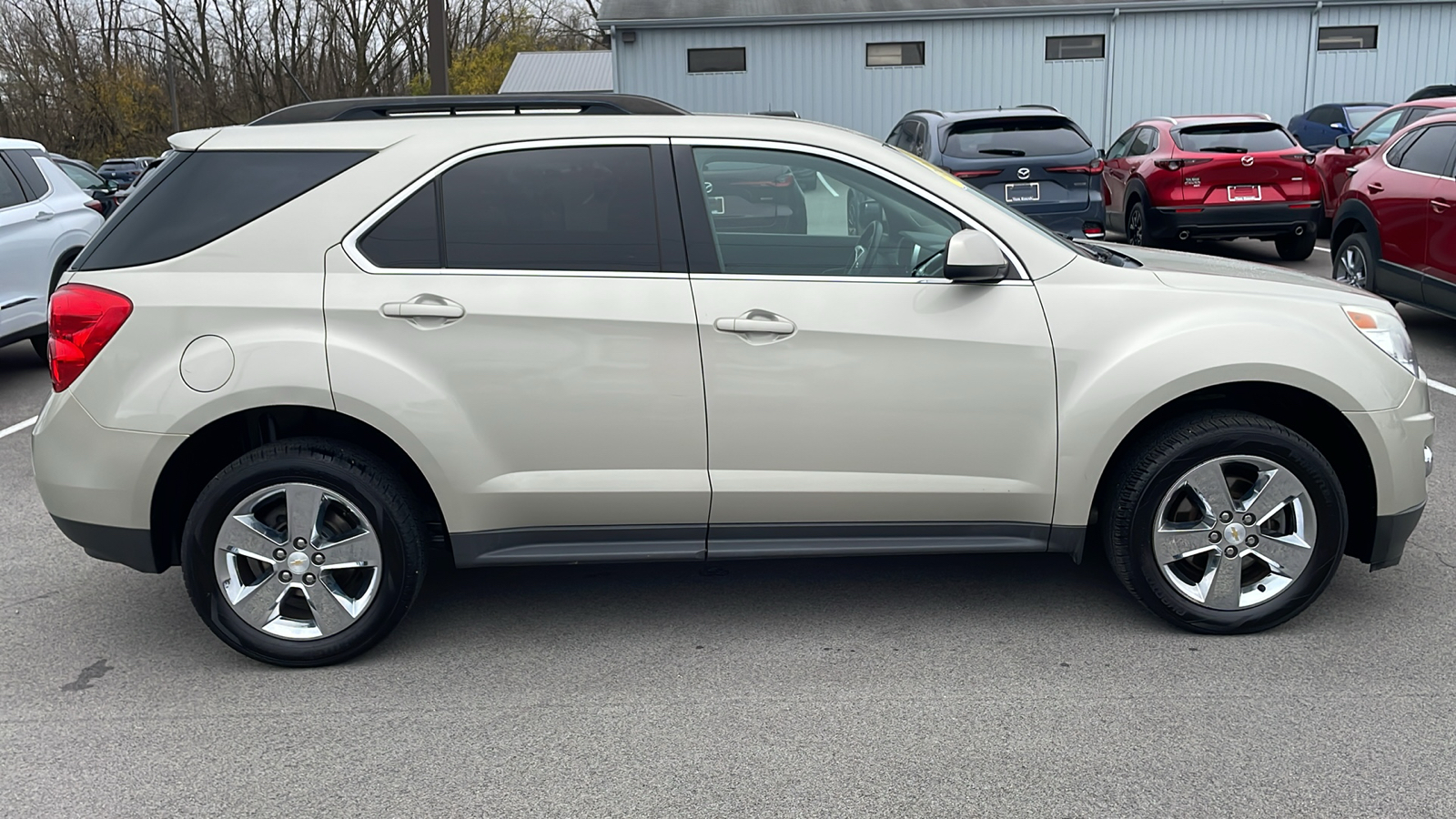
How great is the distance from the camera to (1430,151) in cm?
848

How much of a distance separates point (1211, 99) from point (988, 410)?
2252cm

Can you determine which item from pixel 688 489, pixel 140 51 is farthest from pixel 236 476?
pixel 140 51

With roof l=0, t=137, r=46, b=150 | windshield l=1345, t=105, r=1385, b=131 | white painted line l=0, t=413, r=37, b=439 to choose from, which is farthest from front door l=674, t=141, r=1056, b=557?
windshield l=1345, t=105, r=1385, b=131

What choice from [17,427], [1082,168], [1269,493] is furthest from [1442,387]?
[17,427]

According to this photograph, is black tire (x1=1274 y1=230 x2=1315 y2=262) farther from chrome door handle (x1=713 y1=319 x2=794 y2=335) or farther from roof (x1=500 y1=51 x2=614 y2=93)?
roof (x1=500 y1=51 x2=614 y2=93)

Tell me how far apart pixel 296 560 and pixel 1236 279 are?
3.17 m

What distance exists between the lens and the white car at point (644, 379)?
3.70 m

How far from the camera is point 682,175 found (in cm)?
386

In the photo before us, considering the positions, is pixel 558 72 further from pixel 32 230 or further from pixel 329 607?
pixel 329 607

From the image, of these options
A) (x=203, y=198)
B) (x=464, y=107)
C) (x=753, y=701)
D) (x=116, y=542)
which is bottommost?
(x=753, y=701)

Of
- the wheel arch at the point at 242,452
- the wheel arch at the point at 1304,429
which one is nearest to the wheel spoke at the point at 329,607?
the wheel arch at the point at 242,452

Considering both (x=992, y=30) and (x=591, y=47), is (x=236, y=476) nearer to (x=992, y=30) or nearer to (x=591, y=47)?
(x=992, y=30)

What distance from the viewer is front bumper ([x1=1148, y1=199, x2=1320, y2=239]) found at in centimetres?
1255

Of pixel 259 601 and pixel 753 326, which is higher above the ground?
pixel 753 326
